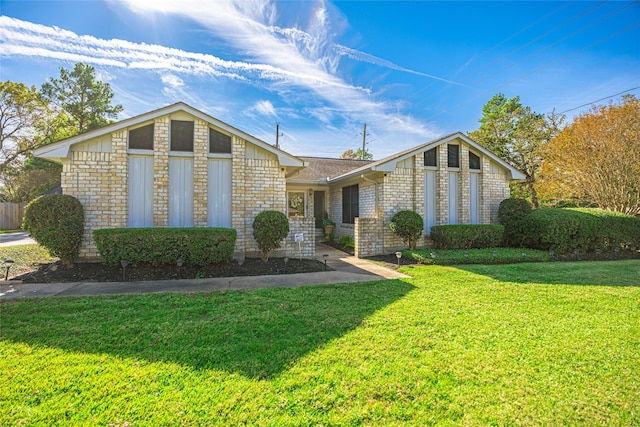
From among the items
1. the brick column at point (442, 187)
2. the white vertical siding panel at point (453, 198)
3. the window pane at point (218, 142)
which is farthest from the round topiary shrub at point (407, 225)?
the window pane at point (218, 142)

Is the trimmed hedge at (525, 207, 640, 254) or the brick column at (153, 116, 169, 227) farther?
the trimmed hedge at (525, 207, 640, 254)

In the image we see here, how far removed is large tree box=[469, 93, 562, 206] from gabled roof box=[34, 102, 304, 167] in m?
20.5

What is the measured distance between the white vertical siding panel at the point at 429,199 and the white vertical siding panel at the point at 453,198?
736mm

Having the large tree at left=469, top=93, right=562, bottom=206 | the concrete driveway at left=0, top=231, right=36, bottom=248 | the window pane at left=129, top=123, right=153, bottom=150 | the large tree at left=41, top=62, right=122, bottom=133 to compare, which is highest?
the large tree at left=41, top=62, right=122, bottom=133

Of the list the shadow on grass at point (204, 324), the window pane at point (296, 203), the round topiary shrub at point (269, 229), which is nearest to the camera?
the shadow on grass at point (204, 324)

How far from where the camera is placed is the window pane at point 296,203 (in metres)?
14.9

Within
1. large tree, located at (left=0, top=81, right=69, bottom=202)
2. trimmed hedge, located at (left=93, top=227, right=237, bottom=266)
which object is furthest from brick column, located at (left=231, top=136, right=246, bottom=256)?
large tree, located at (left=0, top=81, right=69, bottom=202)

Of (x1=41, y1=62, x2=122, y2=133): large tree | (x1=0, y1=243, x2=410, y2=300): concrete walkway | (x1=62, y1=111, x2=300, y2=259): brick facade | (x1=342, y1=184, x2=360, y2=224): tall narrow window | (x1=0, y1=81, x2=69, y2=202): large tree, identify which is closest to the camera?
(x1=0, y1=243, x2=410, y2=300): concrete walkway

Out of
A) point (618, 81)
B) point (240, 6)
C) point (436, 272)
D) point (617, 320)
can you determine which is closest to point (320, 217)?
point (436, 272)

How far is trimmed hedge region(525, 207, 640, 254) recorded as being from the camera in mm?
9883

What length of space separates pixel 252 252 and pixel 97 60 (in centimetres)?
791

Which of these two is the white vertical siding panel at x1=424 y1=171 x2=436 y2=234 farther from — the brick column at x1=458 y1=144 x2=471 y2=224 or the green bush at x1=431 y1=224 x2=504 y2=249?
the brick column at x1=458 y1=144 x2=471 y2=224

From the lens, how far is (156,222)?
7.80m

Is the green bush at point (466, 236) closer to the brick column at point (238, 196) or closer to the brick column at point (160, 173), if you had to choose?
the brick column at point (238, 196)
